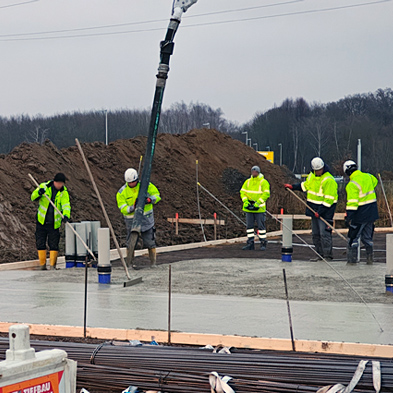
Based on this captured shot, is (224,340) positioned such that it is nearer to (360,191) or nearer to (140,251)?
(360,191)

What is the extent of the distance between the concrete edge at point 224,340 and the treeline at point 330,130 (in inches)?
2880

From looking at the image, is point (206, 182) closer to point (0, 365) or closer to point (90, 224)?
point (90, 224)

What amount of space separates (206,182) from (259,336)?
95.3 feet

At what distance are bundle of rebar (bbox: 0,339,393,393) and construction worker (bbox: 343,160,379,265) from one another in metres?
7.57

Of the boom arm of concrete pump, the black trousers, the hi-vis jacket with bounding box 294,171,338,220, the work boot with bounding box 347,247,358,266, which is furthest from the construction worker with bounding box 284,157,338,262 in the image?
the black trousers

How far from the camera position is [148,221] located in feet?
42.6

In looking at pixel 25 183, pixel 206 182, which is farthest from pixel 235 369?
pixel 206 182

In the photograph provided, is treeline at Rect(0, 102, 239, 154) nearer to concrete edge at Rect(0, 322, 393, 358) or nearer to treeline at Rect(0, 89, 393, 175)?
treeline at Rect(0, 89, 393, 175)

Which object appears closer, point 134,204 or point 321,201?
point 134,204

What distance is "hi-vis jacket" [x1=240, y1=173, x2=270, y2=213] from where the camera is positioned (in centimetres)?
1692

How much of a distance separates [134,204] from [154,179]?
1895 centimetres

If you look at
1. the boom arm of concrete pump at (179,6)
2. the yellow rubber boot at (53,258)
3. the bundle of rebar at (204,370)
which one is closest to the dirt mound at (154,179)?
the yellow rubber boot at (53,258)

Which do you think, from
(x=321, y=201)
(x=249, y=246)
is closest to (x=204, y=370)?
(x=321, y=201)

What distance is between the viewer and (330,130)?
89250 mm
